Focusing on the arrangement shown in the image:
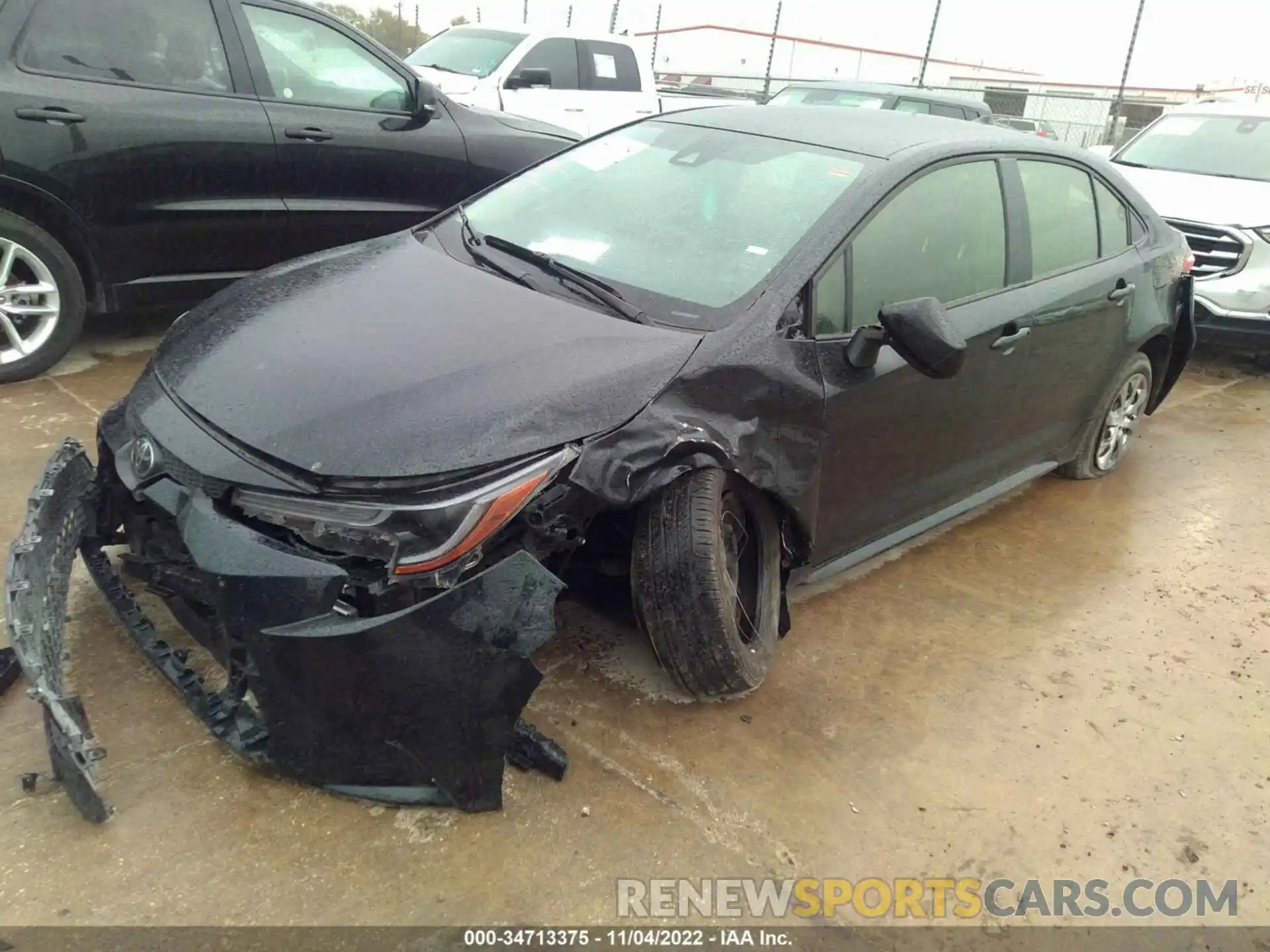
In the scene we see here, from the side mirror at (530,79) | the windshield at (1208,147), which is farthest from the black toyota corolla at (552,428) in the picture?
the side mirror at (530,79)

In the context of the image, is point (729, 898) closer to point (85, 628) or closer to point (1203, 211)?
point (85, 628)

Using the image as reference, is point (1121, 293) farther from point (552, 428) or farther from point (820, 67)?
point (820, 67)

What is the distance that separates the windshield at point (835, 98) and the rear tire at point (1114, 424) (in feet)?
23.0

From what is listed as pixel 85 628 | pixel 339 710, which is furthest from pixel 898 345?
pixel 85 628

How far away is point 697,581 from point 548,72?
7.00 metres

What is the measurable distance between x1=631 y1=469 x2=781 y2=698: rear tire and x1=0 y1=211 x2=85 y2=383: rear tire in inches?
127

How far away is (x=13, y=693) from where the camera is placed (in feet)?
8.48

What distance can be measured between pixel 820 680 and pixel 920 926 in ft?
2.99

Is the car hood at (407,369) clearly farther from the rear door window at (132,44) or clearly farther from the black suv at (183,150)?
the rear door window at (132,44)

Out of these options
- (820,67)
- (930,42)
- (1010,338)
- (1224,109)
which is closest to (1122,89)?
(930,42)

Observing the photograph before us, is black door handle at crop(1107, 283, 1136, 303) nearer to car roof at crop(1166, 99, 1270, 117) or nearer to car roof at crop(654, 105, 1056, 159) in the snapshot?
car roof at crop(654, 105, 1056, 159)

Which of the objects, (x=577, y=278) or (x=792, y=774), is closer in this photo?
(x=792, y=774)

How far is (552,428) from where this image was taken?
2305 millimetres

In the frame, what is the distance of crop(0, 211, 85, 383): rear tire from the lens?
4160mm
